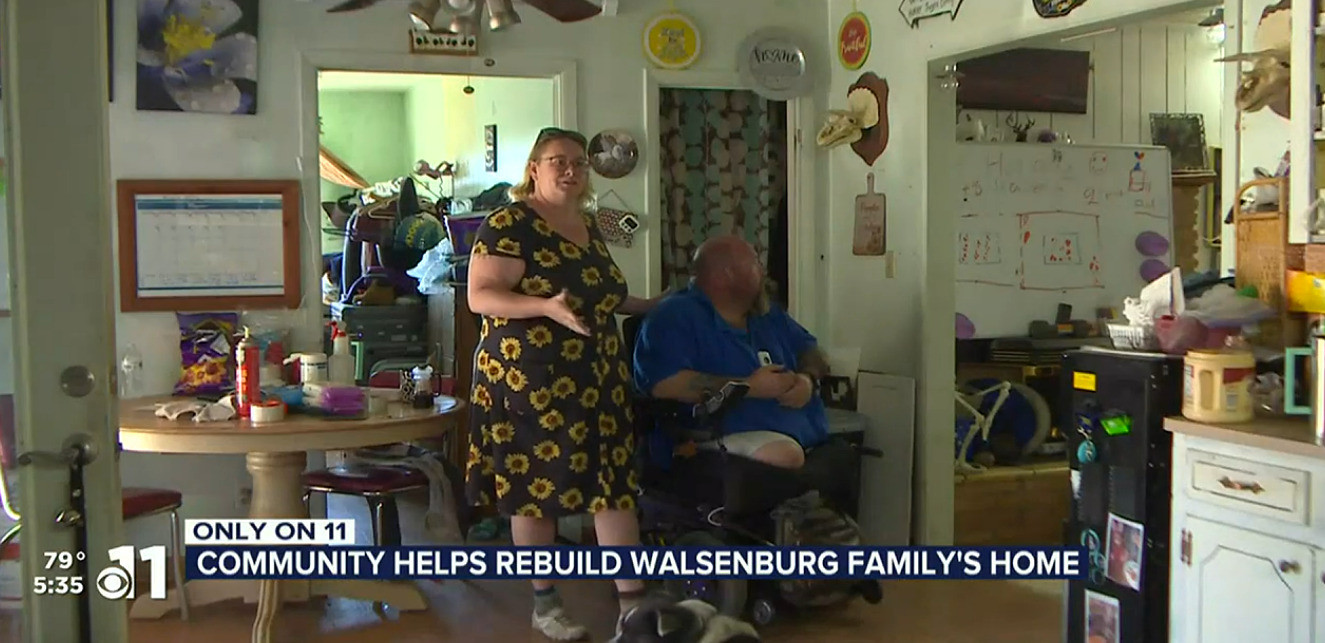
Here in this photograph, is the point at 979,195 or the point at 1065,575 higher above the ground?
the point at 979,195

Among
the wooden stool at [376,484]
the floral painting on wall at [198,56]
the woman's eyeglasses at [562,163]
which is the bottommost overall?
the wooden stool at [376,484]

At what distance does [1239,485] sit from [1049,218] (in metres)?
2.74

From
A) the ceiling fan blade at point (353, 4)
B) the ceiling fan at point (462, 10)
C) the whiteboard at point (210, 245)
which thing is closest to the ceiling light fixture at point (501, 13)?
the ceiling fan at point (462, 10)

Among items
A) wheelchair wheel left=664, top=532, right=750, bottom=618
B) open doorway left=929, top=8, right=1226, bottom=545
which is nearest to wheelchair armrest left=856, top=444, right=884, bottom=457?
wheelchair wheel left=664, top=532, right=750, bottom=618

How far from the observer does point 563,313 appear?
10.1 ft

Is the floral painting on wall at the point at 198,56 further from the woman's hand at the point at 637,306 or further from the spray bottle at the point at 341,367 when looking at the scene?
the woman's hand at the point at 637,306

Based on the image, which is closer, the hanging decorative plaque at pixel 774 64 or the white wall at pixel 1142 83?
the hanging decorative plaque at pixel 774 64

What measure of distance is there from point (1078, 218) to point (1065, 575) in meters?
2.49

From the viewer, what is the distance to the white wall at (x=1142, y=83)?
5297 millimetres

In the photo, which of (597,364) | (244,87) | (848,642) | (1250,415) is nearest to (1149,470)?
(1250,415)

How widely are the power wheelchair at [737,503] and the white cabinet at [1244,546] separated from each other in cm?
112

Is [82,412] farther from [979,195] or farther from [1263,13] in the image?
[979,195]

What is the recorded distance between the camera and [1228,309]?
2727 mm

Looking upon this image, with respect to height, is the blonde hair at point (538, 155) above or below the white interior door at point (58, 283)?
above
